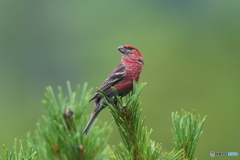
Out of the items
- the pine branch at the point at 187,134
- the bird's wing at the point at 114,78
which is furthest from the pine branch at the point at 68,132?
the bird's wing at the point at 114,78

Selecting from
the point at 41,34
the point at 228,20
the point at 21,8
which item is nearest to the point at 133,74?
the point at 228,20

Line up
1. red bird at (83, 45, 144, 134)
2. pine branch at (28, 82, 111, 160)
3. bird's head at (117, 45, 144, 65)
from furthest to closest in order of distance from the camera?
bird's head at (117, 45, 144, 65) → red bird at (83, 45, 144, 134) → pine branch at (28, 82, 111, 160)

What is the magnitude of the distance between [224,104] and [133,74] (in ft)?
117

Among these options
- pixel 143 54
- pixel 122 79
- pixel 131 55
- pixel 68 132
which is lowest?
pixel 68 132

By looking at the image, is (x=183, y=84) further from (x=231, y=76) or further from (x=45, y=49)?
(x=45, y=49)

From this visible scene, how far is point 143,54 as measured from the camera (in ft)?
155

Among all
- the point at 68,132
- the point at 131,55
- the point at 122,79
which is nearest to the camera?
the point at 68,132

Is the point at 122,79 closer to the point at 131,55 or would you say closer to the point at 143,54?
the point at 131,55

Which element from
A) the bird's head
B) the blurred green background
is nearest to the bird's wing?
the bird's head

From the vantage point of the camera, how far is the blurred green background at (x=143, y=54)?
37781 mm

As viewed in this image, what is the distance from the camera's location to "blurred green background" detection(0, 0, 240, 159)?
37781 mm

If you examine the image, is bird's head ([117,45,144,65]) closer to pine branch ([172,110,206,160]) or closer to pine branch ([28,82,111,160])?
pine branch ([172,110,206,160])

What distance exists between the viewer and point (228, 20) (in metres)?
75.9


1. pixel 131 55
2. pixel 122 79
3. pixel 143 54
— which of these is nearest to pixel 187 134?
pixel 122 79
